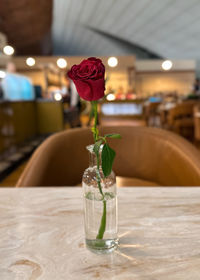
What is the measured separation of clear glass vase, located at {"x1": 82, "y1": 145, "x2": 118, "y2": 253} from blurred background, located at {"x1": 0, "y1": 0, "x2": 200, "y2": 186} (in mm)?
153

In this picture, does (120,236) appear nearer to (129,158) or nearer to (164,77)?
(129,158)

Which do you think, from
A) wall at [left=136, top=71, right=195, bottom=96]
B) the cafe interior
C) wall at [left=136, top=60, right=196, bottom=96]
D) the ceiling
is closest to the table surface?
the cafe interior

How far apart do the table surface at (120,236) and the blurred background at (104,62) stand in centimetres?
30

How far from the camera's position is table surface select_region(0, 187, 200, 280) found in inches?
18.1

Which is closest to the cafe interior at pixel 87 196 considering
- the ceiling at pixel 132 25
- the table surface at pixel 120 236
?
the table surface at pixel 120 236

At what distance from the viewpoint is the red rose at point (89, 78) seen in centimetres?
41

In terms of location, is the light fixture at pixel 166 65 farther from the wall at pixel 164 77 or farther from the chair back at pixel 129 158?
the wall at pixel 164 77

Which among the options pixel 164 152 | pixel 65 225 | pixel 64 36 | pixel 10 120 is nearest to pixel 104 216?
pixel 65 225

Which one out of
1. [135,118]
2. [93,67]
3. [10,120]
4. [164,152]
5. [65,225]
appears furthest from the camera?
[135,118]

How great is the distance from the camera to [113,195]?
0.51m

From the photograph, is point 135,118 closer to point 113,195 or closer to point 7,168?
point 7,168

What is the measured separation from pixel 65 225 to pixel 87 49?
79.2 ft

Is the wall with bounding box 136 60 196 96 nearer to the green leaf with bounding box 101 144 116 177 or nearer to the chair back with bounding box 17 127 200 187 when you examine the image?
the chair back with bounding box 17 127 200 187

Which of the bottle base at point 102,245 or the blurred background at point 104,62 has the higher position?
the blurred background at point 104,62
